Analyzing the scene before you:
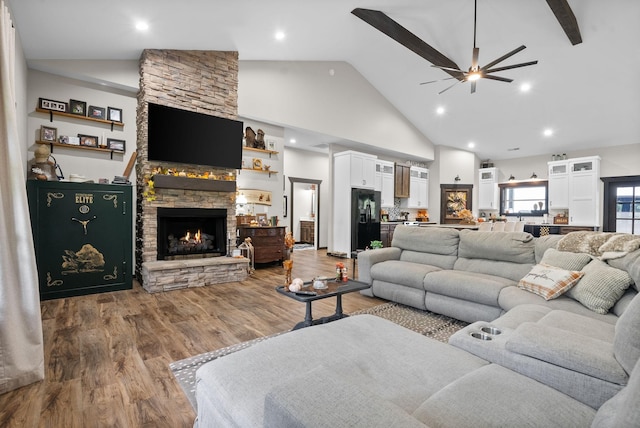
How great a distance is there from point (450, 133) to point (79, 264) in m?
8.58

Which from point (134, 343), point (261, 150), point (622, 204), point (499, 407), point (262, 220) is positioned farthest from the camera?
point (622, 204)

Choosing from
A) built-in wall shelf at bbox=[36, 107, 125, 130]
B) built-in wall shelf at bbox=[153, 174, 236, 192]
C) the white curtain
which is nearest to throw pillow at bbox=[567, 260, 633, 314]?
the white curtain

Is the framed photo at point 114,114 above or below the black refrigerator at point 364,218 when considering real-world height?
above

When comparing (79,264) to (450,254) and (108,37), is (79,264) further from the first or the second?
(450,254)

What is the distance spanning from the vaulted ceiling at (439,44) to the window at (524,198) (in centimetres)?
111

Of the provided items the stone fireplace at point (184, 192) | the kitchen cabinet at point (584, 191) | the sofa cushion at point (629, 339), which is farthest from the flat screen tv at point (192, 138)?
the kitchen cabinet at point (584, 191)

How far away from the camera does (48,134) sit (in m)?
4.14

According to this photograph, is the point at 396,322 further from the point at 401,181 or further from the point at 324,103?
the point at 401,181

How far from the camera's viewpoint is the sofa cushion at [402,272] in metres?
3.45

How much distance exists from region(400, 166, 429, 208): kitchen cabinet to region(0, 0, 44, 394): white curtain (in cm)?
833

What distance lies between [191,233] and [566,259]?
15.5 feet

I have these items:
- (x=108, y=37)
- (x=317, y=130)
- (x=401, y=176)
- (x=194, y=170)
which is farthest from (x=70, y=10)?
(x=401, y=176)

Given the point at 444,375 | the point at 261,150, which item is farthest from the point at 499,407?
the point at 261,150

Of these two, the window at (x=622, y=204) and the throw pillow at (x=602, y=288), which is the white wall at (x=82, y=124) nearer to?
the throw pillow at (x=602, y=288)
